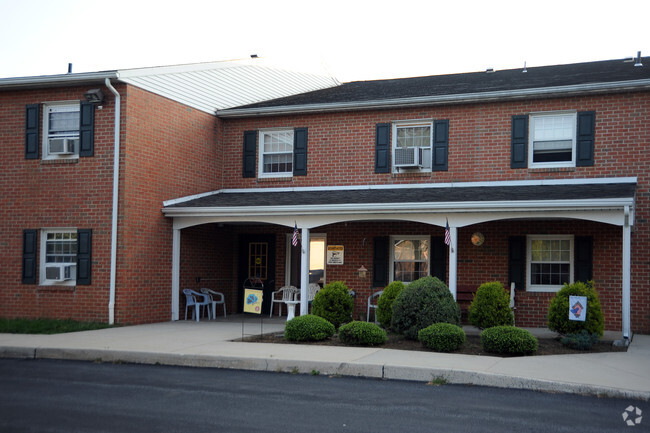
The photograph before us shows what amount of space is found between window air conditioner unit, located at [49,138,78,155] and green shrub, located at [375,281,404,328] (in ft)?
26.5

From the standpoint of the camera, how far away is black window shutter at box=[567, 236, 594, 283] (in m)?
15.6

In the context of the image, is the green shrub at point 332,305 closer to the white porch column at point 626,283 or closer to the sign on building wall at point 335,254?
the sign on building wall at point 335,254

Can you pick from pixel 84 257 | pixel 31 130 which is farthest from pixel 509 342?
pixel 31 130

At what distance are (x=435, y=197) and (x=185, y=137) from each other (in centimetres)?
669

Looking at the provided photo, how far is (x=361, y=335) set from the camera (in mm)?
12305

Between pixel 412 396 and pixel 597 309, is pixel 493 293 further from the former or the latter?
pixel 412 396

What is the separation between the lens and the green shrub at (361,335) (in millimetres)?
12312

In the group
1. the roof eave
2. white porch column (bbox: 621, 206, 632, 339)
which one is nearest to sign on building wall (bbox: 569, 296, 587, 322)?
white porch column (bbox: 621, 206, 632, 339)

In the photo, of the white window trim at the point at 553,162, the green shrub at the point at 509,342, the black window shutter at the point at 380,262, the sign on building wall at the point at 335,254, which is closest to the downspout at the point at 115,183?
the sign on building wall at the point at 335,254

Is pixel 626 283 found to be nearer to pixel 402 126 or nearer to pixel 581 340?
pixel 581 340

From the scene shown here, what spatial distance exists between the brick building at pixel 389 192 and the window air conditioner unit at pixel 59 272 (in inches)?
11.4

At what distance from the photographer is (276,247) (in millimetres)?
19109

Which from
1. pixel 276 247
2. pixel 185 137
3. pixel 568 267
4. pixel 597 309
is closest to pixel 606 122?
pixel 568 267

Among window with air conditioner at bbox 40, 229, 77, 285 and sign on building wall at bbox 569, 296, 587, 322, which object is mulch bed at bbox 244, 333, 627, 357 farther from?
window with air conditioner at bbox 40, 229, 77, 285
